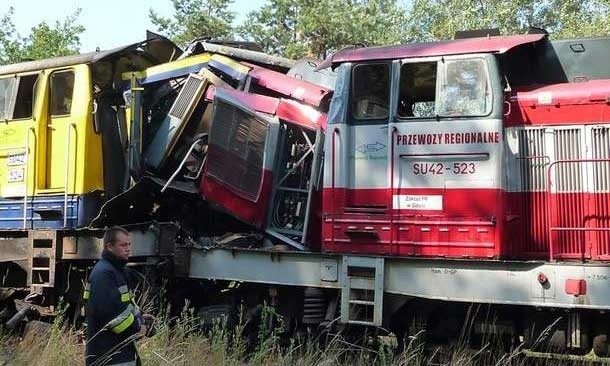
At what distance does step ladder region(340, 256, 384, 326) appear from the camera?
6.70 m

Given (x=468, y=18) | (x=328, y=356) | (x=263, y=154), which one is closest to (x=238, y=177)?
(x=263, y=154)

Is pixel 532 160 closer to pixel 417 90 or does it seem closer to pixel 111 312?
pixel 417 90

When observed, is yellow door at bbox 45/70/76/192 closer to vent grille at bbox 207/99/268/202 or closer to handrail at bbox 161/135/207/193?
handrail at bbox 161/135/207/193

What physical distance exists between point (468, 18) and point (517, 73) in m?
18.5

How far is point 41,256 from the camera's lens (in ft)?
27.6

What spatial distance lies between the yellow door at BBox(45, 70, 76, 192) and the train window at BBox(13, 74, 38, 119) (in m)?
0.45

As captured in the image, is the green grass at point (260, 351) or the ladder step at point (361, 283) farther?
the ladder step at point (361, 283)

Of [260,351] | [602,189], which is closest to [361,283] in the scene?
[260,351]

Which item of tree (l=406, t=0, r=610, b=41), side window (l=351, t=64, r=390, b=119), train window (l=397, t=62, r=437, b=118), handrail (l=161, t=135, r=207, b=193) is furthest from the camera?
tree (l=406, t=0, r=610, b=41)

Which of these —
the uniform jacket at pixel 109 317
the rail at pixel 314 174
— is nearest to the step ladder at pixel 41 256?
the rail at pixel 314 174

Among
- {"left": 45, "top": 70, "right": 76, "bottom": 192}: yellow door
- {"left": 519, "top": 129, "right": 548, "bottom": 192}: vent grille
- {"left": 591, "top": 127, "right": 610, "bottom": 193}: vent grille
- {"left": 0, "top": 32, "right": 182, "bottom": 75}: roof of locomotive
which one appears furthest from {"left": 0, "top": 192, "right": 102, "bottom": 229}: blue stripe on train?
{"left": 591, "top": 127, "right": 610, "bottom": 193}: vent grille

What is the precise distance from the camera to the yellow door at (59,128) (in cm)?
871

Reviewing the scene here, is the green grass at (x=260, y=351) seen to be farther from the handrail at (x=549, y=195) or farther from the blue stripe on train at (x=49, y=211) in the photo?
the blue stripe on train at (x=49, y=211)

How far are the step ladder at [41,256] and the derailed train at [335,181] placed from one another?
0.09 feet
